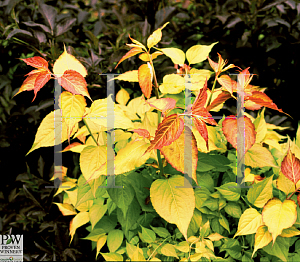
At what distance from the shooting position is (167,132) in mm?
630

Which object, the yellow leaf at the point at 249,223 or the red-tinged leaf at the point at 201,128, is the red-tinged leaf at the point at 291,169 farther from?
the red-tinged leaf at the point at 201,128

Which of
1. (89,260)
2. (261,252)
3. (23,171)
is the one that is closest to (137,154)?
(261,252)

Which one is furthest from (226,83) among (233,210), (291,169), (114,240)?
(114,240)

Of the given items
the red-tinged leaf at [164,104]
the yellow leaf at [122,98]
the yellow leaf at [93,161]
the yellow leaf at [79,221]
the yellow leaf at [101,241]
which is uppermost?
the red-tinged leaf at [164,104]

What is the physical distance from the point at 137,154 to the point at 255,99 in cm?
37

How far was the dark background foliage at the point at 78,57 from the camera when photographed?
51.7 inches

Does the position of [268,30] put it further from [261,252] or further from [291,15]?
[261,252]

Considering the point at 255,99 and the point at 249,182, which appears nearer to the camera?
the point at 255,99

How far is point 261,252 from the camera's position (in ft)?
2.85

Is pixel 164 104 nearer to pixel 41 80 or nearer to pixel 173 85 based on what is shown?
pixel 173 85

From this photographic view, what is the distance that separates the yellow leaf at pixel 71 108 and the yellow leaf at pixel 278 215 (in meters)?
0.58

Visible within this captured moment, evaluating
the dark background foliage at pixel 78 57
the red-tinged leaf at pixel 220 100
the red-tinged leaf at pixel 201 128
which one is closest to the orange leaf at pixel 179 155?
the red-tinged leaf at pixel 201 128

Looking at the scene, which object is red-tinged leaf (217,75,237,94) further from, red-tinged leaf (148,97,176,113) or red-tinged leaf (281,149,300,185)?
red-tinged leaf (281,149,300,185)

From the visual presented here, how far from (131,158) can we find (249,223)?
15.8 inches
